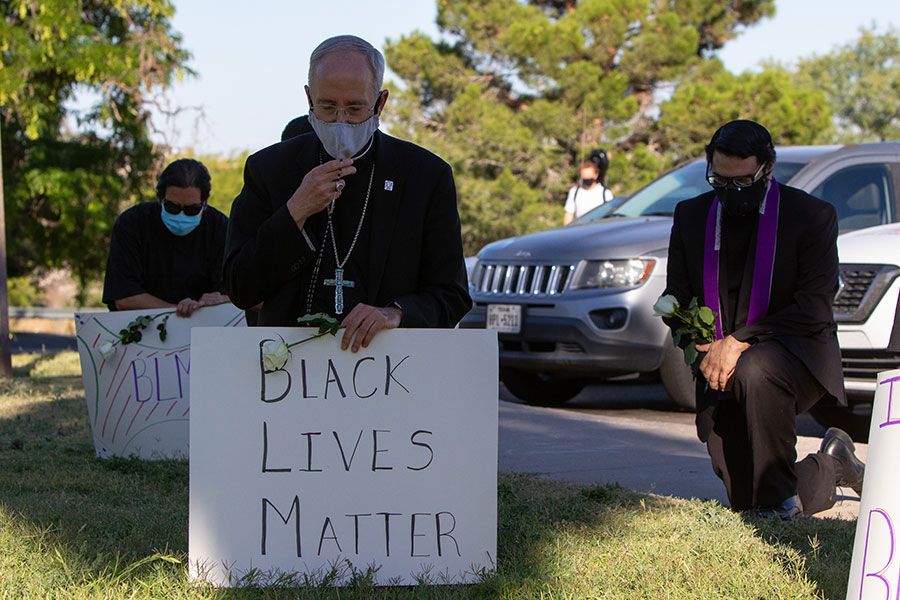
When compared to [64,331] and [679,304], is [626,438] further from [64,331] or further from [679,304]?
[64,331]

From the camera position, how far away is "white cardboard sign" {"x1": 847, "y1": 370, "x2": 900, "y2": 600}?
2.54m

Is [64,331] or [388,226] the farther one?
[64,331]

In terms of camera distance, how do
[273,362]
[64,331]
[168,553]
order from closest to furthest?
1. [273,362]
2. [168,553]
3. [64,331]

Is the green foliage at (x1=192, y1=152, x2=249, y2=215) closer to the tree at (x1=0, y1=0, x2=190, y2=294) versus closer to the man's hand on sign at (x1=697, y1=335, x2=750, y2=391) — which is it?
the tree at (x1=0, y1=0, x2=190, y2=294)

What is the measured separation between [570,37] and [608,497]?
984 inches

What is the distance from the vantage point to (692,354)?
4.63m

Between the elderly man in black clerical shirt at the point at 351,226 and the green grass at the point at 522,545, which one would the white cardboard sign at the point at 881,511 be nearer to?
the green grass at the point at 522,545

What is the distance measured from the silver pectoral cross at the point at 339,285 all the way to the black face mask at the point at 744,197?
71.1 inches

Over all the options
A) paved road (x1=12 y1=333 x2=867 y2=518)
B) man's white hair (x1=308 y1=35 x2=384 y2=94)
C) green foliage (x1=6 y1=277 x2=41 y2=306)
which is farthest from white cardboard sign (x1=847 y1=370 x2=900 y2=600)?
green foliage (x1=6 y1=277 x2=41 y2=306)

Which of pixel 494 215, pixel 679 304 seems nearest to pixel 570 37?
pixel 494 215

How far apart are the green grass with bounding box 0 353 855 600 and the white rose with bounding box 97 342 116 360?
63 cm

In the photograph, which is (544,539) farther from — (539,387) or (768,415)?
(539,387)

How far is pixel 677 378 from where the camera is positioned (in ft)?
26.7

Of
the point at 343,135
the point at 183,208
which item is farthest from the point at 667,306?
the point at 183,208
